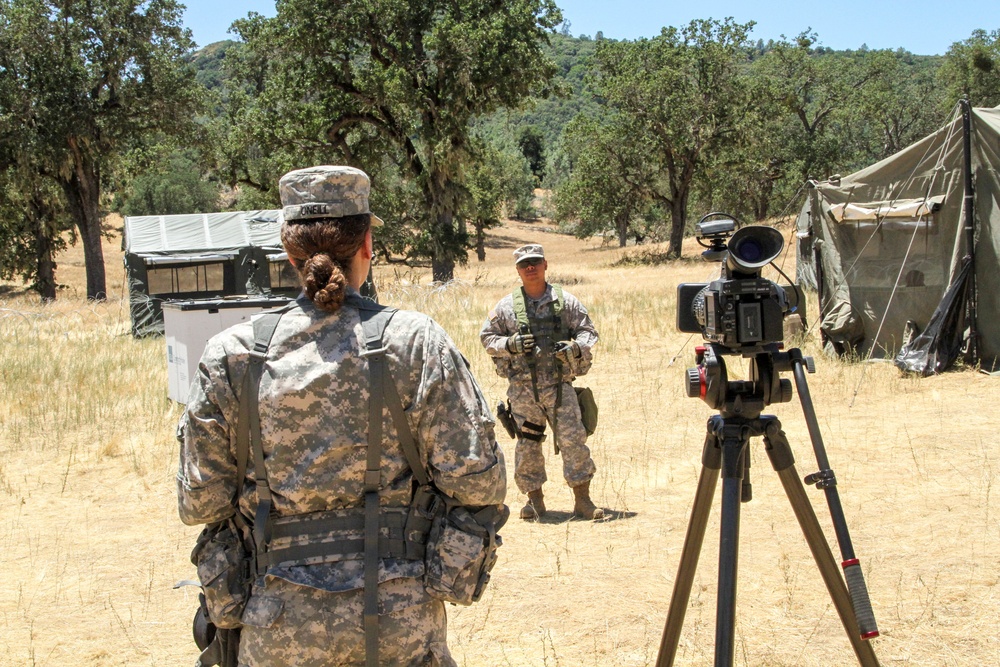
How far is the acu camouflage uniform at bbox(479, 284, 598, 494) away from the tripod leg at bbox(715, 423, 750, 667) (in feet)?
9.82

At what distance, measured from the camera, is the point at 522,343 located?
5.80m

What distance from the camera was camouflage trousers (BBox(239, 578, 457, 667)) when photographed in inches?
83.0

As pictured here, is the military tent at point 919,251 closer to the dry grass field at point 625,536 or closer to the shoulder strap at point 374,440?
the dry grass field at point 625,536

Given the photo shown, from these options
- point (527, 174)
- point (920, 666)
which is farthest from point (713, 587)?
point (527, 174)

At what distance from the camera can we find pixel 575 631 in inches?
172

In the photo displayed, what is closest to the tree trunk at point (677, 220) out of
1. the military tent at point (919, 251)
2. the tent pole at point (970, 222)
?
the military tent at point (919, 251)

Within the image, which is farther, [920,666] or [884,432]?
[884,432]

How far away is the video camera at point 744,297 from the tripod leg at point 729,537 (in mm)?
273

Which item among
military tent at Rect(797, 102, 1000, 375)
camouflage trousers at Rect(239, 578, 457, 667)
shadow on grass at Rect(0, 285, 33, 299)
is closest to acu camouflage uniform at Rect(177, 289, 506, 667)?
camouflage trousers at Rect(239, 578, 457, 667)

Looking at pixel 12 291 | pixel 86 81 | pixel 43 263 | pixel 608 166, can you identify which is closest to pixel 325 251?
pixel 86 81

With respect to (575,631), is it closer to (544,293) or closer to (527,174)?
(544,293)

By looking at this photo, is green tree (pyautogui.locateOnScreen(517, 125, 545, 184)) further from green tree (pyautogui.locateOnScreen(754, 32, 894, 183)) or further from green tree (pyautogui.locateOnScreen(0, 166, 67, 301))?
green tree (pyautogui.locateOnScreen(0, 166, 67, 301))

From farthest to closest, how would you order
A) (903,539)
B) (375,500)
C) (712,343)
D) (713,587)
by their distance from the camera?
(903,539) < (713,587) < (712,343) < (375,500)

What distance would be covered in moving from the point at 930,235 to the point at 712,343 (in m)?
8.78
